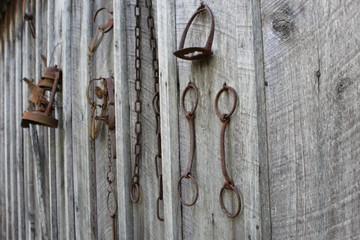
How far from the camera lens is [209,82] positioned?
4.80ft

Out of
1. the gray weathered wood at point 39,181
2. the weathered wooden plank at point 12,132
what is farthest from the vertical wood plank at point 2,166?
the gray weathered wood at point 39,181

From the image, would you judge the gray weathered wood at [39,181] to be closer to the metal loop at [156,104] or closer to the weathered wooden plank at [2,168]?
the weathered wooden plank at [2,168]

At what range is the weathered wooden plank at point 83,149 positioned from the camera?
2332 mm

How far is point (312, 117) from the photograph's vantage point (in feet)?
3.65

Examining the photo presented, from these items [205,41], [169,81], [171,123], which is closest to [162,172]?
[171,123]

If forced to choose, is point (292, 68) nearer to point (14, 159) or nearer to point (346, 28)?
point (346, 28)

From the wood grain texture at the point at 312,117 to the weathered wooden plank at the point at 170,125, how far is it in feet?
1.58

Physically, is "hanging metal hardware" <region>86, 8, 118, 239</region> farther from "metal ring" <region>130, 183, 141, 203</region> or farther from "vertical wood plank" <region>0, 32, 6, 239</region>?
"vertical wood plank" <region>0, 32, 6, 239</region>

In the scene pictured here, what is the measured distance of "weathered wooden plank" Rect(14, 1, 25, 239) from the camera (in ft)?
11.8

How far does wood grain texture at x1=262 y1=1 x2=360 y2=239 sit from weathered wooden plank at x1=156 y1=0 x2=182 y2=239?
1.58 ft

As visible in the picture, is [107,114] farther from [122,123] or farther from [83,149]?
[83,149]

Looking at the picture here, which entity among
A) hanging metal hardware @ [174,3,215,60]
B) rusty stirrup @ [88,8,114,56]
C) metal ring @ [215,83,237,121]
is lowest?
metal ring @ [215,83,237,121]

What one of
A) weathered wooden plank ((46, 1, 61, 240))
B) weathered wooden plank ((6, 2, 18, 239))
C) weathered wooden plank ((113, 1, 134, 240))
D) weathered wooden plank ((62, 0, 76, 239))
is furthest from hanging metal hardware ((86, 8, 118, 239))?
weathered wooden plank ((6, 2, 18, 239))

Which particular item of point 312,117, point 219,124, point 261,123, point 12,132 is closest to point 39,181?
point 12,132
